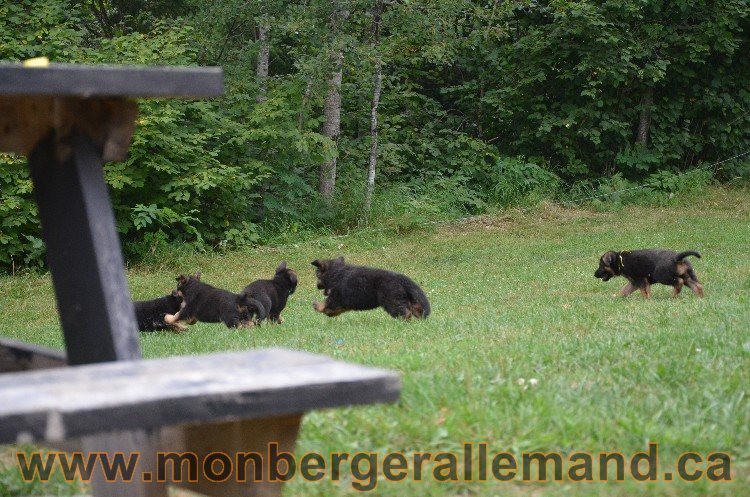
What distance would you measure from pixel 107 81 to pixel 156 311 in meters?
10.1

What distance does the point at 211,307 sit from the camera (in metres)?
12.6

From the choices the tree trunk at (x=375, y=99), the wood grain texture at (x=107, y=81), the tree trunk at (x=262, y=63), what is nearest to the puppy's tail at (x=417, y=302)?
the wood grain texture at (x=107, y=81)

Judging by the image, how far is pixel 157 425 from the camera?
2734 mm

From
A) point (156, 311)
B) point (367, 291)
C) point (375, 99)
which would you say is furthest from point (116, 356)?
point (375, 99)

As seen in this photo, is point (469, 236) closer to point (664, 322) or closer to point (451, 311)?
point (451, 311)

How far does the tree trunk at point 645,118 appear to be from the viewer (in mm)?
28172

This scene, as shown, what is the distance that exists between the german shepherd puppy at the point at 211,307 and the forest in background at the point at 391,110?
24.8ft

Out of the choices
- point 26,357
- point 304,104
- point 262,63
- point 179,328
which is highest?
point 262,63

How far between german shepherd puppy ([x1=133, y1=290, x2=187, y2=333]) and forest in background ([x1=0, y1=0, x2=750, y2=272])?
7.30 m

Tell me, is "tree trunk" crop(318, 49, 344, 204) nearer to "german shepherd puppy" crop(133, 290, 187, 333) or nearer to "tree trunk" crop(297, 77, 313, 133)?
"tree trunk" crop(297, 77, 313, 133)

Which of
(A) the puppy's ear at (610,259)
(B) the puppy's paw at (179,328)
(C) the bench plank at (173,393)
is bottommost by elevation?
(B) the puppy's paw at (179,328)

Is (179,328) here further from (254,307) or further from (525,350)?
(525,350)

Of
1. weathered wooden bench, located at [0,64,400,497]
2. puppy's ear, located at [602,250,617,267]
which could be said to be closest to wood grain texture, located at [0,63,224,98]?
weathered wooden bench, located at [0,64,400,497]

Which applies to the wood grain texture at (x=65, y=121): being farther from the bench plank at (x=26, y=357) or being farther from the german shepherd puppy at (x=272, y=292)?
the german shepherd puppy at (x=272, y=292)
